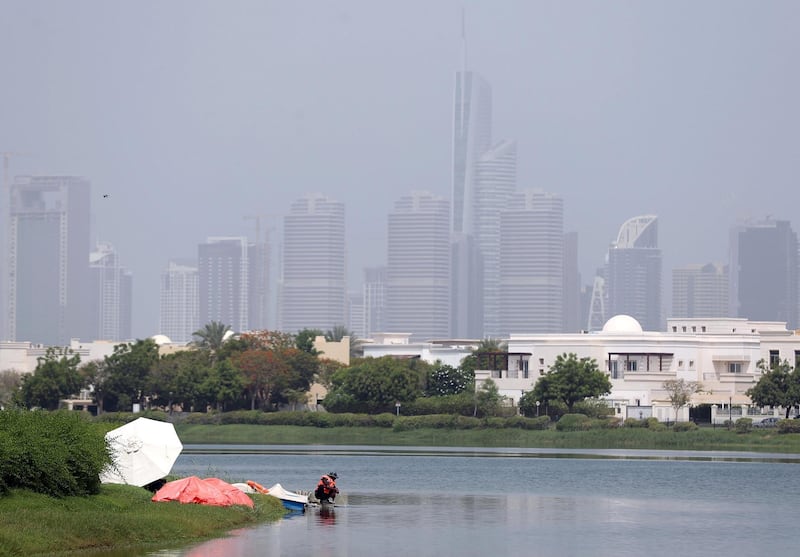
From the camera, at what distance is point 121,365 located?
482ft

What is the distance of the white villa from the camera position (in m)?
142

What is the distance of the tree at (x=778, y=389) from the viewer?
131750 millimetres

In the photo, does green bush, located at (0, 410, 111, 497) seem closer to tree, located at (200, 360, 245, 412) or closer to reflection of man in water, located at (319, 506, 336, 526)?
reflection of man in water, located at (319, 506, 336, 526)

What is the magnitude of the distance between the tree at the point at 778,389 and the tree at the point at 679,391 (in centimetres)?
578

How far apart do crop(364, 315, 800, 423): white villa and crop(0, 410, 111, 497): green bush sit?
94.6 metres

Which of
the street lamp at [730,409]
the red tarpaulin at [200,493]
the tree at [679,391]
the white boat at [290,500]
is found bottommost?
the white boat at [290,500]

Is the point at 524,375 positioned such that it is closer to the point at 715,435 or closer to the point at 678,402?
the point at 678,402

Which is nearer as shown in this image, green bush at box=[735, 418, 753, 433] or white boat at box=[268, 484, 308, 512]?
white boat at box=[268, 484, 308, 512]

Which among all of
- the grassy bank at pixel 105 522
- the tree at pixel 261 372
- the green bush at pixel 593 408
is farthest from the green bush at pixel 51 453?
the tree at pixel 261 372

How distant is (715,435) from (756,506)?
58.9 metres

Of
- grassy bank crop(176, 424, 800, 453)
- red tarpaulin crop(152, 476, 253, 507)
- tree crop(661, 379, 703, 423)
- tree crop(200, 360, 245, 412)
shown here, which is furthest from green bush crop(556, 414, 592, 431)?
red tarpaulin crop(152, 476, 253, 507)

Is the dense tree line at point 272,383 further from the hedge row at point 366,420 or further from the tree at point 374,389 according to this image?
the hedge row at point 366,420

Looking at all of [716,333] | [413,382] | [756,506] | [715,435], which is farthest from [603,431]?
[756,506]

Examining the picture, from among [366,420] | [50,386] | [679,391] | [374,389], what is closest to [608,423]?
[679,391]
